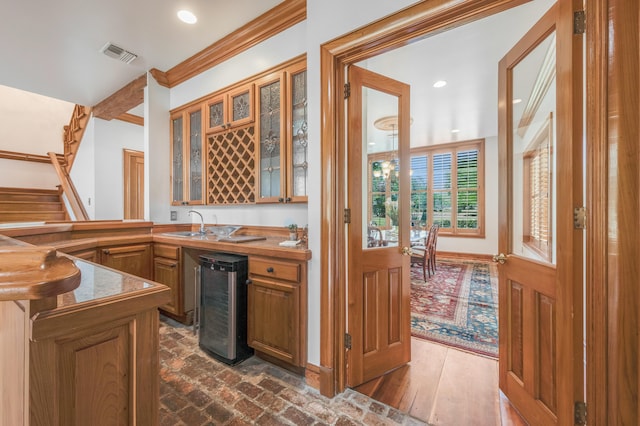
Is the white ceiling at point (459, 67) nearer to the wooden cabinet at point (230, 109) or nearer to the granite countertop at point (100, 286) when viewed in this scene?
the wooden cabinet at point (230, 109)

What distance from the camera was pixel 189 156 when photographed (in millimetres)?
3293

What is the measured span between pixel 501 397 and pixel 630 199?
56.5 inches

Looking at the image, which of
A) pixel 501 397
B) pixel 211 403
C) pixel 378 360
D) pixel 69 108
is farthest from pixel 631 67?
pixel 69 108

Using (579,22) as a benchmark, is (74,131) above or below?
above

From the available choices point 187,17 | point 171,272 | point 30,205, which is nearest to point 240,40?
point 187,17

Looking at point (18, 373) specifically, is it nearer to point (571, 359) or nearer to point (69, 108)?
point (571, 359)

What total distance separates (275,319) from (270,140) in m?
1.60

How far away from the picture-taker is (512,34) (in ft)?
8.17

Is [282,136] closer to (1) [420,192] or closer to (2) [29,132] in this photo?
(1) [420,192]

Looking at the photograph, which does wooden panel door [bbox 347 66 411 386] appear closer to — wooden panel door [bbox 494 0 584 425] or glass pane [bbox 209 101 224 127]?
wooden panel door [bbox 494 0 584 425]

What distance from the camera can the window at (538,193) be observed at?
1.44m

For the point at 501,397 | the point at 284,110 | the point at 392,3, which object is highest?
the point at 392,3

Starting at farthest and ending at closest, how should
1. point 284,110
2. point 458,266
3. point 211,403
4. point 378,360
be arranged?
1. point 458,266
2. point 284,110
3. point 378,360
4. point 211,403

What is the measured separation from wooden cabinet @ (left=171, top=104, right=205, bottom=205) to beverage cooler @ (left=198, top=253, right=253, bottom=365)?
1.29 m
